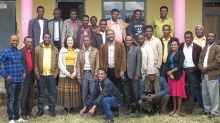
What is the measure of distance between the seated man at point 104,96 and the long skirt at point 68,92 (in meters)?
0.36

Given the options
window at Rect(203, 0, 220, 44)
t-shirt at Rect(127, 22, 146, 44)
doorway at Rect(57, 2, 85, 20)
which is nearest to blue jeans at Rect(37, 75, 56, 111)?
t-shirt at Rect(127, 22, 146, 44)

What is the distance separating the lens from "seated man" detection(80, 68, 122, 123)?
7.09 m

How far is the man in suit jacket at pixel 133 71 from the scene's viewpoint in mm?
7527

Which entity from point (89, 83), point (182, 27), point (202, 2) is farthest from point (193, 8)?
point (89, 83)

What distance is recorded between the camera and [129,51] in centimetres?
757

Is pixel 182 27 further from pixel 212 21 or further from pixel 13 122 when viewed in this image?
pixel 13 122

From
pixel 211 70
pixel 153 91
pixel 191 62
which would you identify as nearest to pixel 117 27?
pixel 153 91

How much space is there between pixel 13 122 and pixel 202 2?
707 cm

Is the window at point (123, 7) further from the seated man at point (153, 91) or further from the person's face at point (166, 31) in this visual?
the seated man at point (153, 91)

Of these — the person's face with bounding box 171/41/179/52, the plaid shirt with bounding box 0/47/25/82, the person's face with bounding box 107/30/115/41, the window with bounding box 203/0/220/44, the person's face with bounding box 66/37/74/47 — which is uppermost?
the window with bounding box 203/0/220/44

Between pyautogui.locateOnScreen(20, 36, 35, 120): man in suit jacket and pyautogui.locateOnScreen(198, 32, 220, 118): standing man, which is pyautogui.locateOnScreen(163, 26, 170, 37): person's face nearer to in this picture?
pyautogui.locateOnScreen(198, 32, 220, 118): standing man

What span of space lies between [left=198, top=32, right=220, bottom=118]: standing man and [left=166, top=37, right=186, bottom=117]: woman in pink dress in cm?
41

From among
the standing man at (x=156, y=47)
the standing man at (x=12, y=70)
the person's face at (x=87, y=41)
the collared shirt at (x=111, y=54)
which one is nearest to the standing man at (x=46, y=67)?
the standing man at (x=12, y=70)

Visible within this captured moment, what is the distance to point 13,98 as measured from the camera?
22.1 feet
